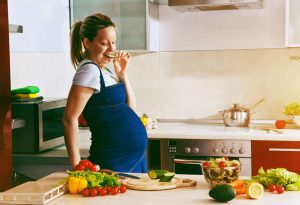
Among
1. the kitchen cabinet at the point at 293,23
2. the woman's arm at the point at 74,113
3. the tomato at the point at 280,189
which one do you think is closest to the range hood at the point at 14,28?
the woman's arm at the point at 74,113

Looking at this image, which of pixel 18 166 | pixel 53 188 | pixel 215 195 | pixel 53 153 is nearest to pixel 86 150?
pixel 53 153

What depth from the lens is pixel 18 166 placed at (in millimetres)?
3645

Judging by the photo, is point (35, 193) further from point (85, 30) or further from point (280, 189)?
point (85, 30)

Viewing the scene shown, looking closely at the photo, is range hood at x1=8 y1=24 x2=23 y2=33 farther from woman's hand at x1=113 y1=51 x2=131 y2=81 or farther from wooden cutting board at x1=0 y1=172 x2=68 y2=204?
wooden cutting board at x1=0 y1=172 x2=68 y2=204

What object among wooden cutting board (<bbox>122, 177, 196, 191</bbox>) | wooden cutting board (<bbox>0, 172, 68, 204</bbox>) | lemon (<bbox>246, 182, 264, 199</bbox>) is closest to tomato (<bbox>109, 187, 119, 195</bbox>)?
wooden cutting board (<bbox>122, 177, 196, 191</bbox>)

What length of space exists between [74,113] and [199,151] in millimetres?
1370

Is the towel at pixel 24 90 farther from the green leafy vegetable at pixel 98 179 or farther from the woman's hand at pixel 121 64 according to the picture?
the green leafy vegetable at pixel 98 179

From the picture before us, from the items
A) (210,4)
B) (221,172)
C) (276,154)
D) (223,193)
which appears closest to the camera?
(223,193)

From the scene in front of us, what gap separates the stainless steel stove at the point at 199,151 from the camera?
396cm

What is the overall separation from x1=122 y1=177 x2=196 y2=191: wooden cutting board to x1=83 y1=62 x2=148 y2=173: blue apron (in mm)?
613

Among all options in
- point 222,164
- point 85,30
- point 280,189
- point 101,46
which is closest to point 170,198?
point 222,164

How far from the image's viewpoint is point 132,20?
438 cm

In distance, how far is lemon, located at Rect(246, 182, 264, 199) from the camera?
7.22ft

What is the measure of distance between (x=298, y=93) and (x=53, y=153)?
6.75 feet
